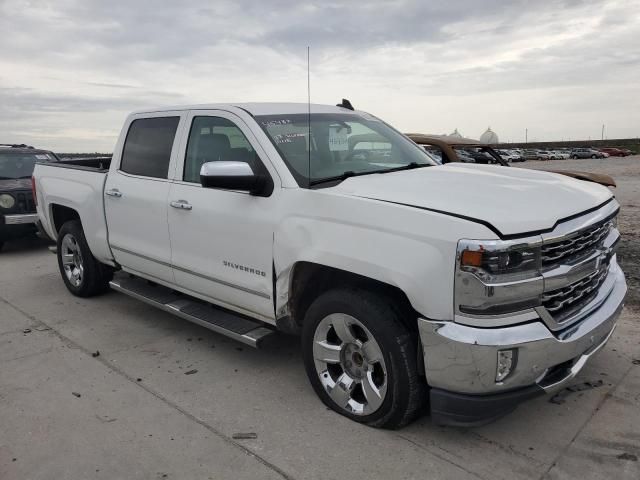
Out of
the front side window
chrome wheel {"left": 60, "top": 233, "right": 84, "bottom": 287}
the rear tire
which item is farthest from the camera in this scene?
chrome wheel {"left": 60, "top": 233, "right": 84, "bottom": 287}

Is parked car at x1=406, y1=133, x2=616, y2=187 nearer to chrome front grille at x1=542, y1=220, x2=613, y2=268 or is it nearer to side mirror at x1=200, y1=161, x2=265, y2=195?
chrome front grille at x1=542, y1=220, x2=613, y2=268

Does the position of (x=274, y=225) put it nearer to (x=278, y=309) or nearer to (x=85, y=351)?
(x=278, y=309)

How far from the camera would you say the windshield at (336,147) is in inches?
146

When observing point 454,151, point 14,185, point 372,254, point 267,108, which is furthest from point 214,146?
point 14,185

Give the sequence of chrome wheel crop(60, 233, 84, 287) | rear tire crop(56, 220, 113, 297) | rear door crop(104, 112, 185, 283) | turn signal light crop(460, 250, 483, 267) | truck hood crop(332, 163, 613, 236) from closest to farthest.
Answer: turn signal light crop(460, 250, 483, 267) < truck hood crop(332, 163, 613, 236) < rear door crop(104, 112, 185, 283) < rear tire crop(56, 220, 113, 297) < chrome wheel crop(60, 233, 84, 287)

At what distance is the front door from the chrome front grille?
1643 millimetres

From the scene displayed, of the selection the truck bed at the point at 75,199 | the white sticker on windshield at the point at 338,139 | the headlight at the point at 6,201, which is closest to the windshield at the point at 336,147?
the white sticker on windshield at the point at 338,139

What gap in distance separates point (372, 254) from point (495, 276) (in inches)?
25.6

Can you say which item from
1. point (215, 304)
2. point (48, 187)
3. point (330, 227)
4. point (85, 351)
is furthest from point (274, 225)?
point (48, 187)

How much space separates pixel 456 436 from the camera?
320 cm

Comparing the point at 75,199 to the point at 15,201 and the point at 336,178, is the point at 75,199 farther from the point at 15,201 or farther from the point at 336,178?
the point at 15,201

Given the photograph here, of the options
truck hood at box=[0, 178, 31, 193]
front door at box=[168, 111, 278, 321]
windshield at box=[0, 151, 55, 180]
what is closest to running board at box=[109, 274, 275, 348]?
front door at box=[168, 111, 278, 321]

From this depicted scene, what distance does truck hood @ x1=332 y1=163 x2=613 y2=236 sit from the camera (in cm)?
277

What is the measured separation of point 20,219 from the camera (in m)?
8.56
